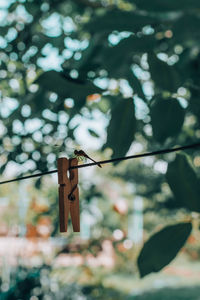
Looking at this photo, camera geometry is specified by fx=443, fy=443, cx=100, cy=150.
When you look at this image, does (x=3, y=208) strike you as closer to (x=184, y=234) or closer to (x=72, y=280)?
(x=72, y=280)

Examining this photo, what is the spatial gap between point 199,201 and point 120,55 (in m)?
0.27

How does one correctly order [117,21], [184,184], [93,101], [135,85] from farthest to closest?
[93,101]
[135,85]
[184,184]
[117,21]

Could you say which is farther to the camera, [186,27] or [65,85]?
[65,85]

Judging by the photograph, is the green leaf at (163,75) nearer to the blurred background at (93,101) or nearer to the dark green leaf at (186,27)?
the blurred background at (93,101)

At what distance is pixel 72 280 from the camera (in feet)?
10.4

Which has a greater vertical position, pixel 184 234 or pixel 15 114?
pixel 15 114

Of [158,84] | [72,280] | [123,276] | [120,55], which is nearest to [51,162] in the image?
[158,84]

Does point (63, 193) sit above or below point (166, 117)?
below

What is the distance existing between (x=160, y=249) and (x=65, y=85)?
0.32 m

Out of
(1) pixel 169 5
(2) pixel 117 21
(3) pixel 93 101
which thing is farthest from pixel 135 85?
(3) pixel 93 101

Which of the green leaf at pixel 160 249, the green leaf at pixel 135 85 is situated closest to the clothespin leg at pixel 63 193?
the green leaf at pixel 160 249

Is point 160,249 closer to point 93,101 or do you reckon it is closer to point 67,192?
point 67,192

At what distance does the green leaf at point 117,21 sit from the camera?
19.5 inches

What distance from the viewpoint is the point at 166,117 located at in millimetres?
775
